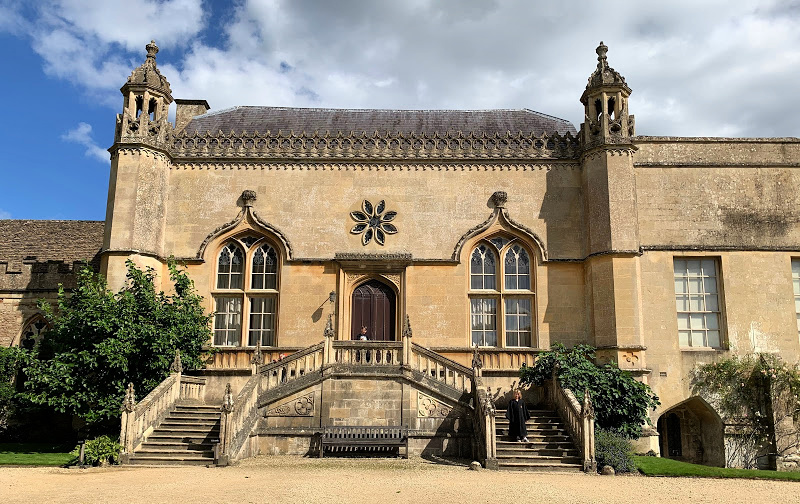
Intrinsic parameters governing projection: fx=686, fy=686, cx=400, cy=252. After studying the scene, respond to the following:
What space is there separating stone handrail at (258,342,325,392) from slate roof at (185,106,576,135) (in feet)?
26.6

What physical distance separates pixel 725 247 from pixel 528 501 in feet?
39.2

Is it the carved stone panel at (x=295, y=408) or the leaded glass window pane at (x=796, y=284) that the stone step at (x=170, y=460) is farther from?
the leaded glass window pane at (x=796, y=284)

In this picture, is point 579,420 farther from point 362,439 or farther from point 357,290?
point 357,290

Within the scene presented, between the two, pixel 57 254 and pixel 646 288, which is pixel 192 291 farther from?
pixel 646 288

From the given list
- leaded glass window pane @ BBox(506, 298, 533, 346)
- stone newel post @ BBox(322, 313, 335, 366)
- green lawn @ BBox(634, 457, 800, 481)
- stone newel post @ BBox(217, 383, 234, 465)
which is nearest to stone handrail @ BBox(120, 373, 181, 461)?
stone newel post @ BBox(217, 383, 234, 465)

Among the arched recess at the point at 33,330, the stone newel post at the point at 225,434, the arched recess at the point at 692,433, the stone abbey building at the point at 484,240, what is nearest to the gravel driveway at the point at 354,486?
the stone newel post at the point at 225,434

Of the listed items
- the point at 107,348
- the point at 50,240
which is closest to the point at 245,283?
the point at 107,348

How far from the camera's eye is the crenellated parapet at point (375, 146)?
2006cm

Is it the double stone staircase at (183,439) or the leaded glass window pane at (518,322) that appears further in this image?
the leaded glass window pane at (518,322)

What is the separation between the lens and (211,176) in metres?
20.2

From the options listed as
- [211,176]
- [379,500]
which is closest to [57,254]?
[211,176]

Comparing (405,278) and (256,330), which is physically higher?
(405,278)

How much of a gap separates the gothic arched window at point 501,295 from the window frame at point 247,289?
18.1ft

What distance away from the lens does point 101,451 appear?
13.7 metres
